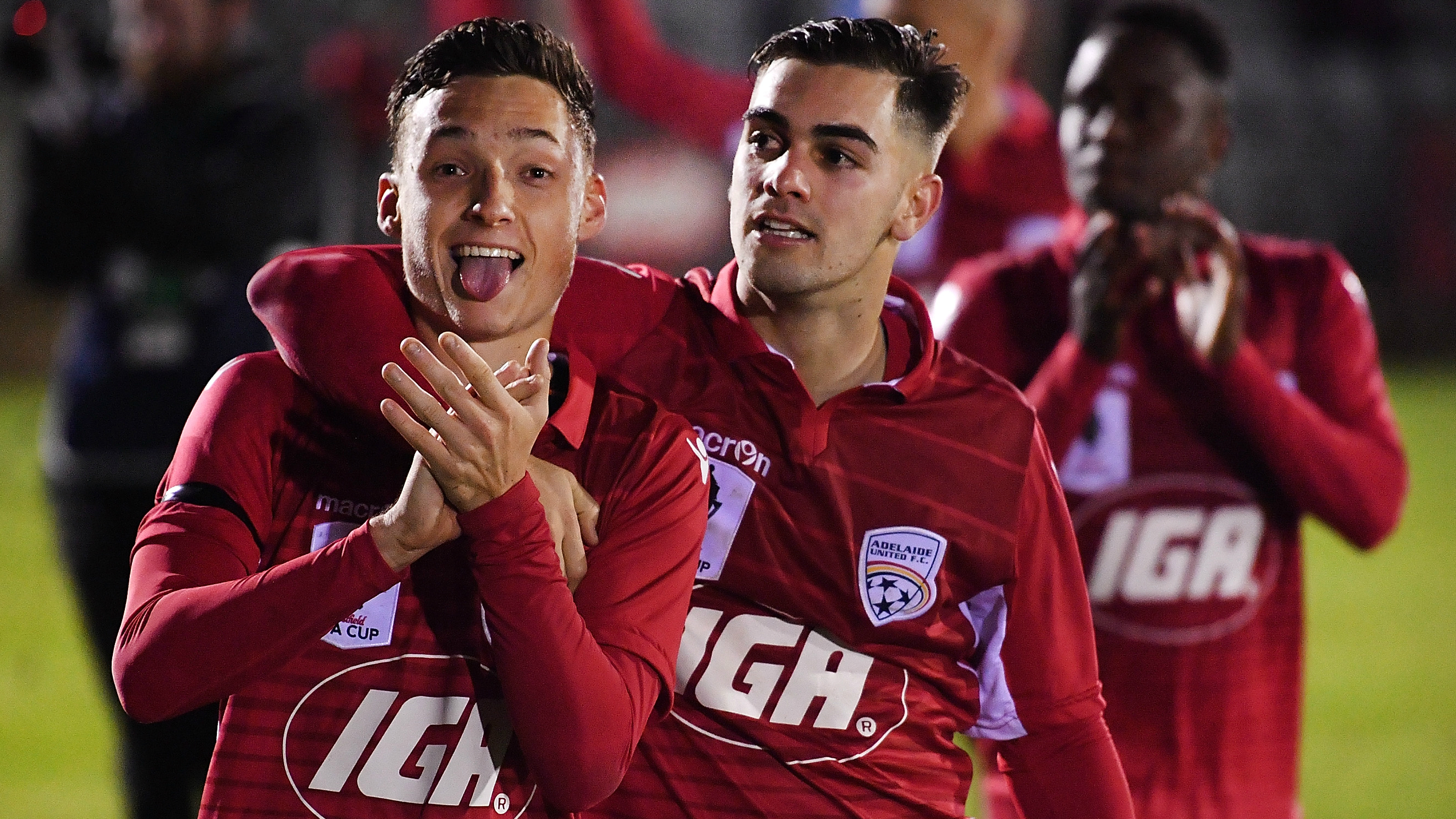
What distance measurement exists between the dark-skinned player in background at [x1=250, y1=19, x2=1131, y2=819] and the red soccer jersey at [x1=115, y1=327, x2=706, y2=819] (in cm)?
24

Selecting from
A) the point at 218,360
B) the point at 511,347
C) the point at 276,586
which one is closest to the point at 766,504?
the point at 511,347

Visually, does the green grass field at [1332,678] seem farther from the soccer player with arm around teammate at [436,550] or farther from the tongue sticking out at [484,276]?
Answer: the tongue sticking out at [484,276]

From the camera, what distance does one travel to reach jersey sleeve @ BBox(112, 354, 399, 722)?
1.87 m

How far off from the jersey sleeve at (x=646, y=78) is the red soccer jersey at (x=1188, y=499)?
1.93 m

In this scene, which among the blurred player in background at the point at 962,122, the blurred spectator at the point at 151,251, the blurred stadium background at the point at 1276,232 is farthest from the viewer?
the blurred stadium background at the point at 1276,232

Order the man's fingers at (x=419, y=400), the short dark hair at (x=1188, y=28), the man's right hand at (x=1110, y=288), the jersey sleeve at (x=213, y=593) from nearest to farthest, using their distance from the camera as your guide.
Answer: the man's fingers at (x=419, y=400), the jersey sleeve at (x=213, y=593), the man's right hand at (x=1110, y=288), the short dark hair at (x=1188, y=28)

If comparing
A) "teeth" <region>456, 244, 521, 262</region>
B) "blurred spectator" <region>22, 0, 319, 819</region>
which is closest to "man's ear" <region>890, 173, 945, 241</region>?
"teeth" <region>456, 244, 521, 262</region>

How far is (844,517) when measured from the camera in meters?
2.43

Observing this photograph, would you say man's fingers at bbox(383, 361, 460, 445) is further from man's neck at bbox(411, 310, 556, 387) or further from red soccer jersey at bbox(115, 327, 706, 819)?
man's neck at bbox(411, 310, 556, 387)

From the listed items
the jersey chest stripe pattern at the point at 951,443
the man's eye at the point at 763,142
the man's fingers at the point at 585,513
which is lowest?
the man's fingers at the point at 585,513

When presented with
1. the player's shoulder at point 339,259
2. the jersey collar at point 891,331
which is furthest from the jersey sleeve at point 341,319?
the jersey collar at point 891,331

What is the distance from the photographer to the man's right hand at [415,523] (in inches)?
72.6

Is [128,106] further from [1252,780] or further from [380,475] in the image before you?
[1252,780]

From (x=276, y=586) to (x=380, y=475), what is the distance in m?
0.37
